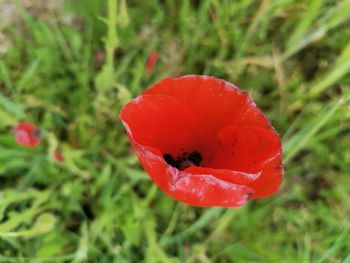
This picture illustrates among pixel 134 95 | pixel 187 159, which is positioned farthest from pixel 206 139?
pixel 134 95

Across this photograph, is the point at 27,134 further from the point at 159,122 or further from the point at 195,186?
the point at 195,186

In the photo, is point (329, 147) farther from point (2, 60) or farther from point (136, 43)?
point (2, 60)

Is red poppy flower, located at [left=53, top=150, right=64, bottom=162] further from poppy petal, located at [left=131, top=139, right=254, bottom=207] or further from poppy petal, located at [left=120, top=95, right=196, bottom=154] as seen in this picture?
poppy petal, located at [left=131, top=139, right=254, bottom=207]


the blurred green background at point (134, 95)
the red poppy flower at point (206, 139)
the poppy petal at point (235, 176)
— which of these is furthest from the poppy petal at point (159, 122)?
the blurred green background at point (134, 95)

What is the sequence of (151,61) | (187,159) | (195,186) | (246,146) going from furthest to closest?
(151,61) → (187,159) → (246,146) → (195,186)

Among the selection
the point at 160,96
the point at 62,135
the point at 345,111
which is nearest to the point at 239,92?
the point at 160,96

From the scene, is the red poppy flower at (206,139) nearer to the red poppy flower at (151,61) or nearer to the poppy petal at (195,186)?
the poppy petal at (195,186)

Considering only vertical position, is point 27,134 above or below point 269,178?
below
